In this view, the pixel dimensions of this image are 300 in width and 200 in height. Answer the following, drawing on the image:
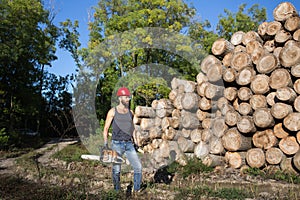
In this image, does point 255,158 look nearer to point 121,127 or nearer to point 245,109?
point 245,109

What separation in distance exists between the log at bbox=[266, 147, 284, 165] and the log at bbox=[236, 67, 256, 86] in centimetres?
163

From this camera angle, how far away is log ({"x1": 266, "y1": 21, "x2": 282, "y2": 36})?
22.6 feet

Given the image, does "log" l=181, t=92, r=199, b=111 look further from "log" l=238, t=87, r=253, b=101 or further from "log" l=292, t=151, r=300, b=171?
"log" l=292, t=151, r=300, b=171

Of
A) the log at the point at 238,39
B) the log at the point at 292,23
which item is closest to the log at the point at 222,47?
the log at the point at 238,39

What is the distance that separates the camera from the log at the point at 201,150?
7.44 metres

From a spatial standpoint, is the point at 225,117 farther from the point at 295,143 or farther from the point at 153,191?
the point at 153,191

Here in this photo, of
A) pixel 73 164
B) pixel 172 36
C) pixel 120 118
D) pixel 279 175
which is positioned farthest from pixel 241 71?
pixel 172 36

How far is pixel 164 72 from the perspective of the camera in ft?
44.5

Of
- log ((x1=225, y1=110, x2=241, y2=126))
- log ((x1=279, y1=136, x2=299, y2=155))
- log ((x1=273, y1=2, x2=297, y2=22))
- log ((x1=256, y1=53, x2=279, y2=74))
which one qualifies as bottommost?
log ((x1=279, y1=136, x2=299, y2=155))

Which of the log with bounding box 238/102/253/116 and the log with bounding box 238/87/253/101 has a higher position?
the log with bounding box 238/87/253/101

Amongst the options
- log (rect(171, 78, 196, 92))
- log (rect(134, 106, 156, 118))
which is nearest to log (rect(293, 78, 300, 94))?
log (rect(171, 78, 196, 92))

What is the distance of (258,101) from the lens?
6.72 m

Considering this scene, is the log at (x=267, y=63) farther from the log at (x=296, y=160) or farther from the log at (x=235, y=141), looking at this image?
the log at (x=296, y=160)

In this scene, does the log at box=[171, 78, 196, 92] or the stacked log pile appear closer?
the stacked log pile
